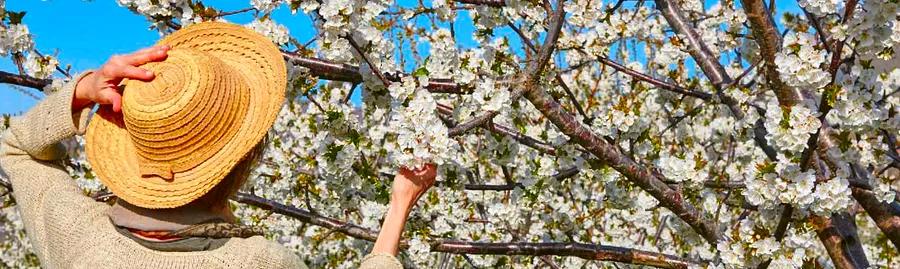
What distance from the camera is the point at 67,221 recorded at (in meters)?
2.27

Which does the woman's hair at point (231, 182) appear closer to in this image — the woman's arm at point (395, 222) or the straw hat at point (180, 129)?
the straw hat at point (180, 129)

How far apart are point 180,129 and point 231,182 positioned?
20cm

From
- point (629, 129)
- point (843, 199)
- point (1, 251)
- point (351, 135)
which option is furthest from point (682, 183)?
point (1, 251)

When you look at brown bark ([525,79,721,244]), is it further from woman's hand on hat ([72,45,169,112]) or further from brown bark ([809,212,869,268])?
woman's hand on hat ([72,45,169,112])

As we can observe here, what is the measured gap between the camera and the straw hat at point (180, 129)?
2162mm

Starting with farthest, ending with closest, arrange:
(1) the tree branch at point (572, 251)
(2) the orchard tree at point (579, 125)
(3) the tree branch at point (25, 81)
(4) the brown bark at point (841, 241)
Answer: (1) the tree branch at point (572, 251) < (4) the brown bark at point (841, 241) < (3) the tree branch at point (25, 81) < (2) the orchard tree at point (579, 125)

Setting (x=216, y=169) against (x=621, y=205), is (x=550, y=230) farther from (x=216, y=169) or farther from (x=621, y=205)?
(x=216, y=169)

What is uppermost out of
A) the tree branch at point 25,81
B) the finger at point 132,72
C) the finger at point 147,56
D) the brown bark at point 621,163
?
the brown bark at point 621,163

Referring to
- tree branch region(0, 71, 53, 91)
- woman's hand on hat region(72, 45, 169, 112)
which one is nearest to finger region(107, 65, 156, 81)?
woman's hand on hat region(72, 45, 169, 112)

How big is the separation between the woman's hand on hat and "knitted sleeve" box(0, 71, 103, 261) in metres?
0.05

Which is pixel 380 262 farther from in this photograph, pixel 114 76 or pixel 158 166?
pixel 114 76

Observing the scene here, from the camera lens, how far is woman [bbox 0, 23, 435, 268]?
2176 mm

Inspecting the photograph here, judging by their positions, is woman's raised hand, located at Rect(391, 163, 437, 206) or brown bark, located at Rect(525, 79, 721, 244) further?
brown bark, located at Rect(525, 79, 721, 244)

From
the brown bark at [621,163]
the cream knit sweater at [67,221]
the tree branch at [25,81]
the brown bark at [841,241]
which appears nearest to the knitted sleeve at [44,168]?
the cream knit sweater at [67,221]
